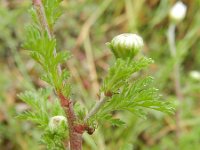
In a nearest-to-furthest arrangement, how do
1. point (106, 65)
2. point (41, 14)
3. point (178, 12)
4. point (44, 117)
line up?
point (41, 14) < point (44, 117) < point (178, 12) < point (106, 65)

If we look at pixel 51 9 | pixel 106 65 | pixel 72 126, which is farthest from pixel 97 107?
pixel 106 65

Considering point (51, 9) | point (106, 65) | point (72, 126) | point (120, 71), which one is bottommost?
point (106, 65)

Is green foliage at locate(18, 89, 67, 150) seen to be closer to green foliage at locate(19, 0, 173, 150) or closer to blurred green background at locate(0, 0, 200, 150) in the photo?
green foliage at locate(19, 0, 173, 150)

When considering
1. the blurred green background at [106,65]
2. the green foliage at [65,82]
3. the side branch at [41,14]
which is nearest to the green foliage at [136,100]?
the green foliage at [65,82]

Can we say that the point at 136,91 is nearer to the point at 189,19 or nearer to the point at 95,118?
the point at 95,118

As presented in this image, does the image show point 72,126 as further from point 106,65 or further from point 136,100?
point 106,65

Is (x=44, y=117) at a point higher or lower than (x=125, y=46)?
lower

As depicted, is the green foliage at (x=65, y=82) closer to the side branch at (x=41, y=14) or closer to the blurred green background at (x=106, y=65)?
the side branch at (x=41, y=14)

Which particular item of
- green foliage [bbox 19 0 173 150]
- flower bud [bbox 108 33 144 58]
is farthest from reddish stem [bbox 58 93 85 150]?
flower bud [bbox 108 33 144 58]
